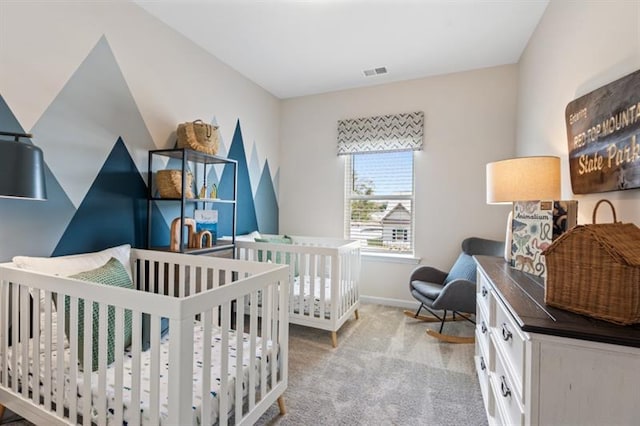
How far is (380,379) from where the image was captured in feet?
6.45

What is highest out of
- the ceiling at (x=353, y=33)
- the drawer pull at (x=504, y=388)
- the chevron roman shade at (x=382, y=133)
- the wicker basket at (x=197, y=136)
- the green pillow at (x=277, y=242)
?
the ceiling at (x=353, y=33)

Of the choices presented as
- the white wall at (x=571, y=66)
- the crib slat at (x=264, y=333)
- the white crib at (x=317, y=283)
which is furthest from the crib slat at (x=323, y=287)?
the white wall at (x=571, y=66)

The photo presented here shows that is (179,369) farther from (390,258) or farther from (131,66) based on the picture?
(390,258)

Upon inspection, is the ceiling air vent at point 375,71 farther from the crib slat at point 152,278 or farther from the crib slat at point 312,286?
the crib slat at point 152,278

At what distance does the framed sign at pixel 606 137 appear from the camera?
3.70 feet

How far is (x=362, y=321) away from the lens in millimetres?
2959

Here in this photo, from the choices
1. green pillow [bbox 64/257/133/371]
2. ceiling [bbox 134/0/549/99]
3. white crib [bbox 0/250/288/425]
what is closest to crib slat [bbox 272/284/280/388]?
white crib [bbox 0/250/288/425]

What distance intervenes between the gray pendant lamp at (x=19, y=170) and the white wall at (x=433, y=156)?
276 centimetres

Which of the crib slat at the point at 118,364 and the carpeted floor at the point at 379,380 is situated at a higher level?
the crib slat at the point at 118,364

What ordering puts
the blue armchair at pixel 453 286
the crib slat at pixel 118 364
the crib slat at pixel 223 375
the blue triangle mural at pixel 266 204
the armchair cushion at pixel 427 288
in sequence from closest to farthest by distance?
the crib slat at pixel 118 364, the crib slat at pixel 223 375, the blue armchair at pixel 453 286, the armchair cushion at pixel 427 288, the blue triangle mural at pixel 266 204

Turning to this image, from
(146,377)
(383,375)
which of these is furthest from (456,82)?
(146,377)

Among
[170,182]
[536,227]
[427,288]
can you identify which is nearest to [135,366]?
[170,182]

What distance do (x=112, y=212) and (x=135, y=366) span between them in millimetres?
1395

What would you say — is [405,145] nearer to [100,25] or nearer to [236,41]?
[236,41]
